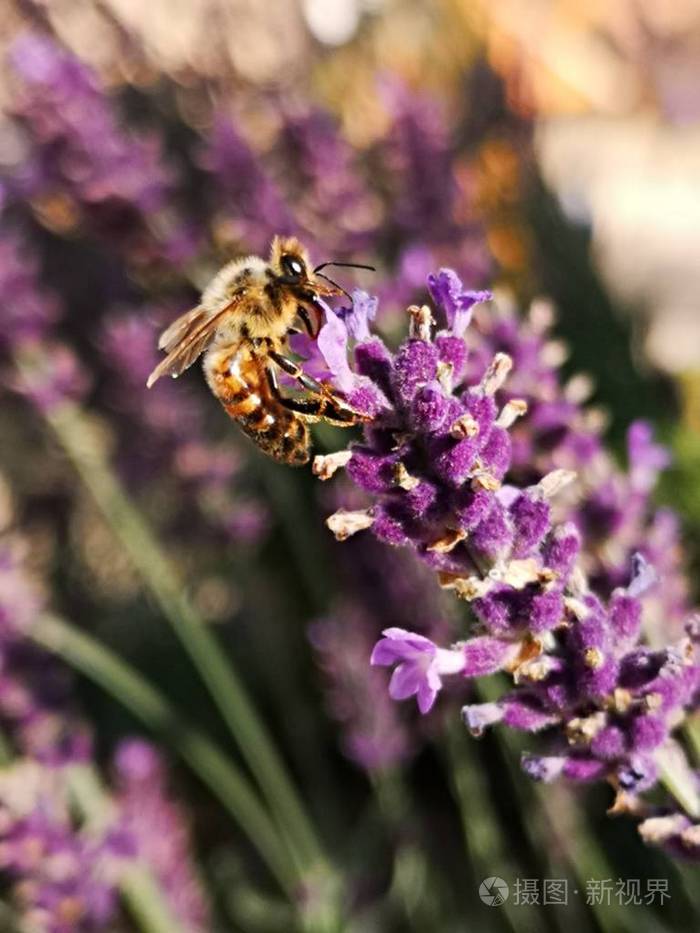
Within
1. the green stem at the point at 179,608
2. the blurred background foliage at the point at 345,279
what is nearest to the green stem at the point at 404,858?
the blurred background foliage at the point at 345,279

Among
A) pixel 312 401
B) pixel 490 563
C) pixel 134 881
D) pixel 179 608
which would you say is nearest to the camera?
pixel 490 563

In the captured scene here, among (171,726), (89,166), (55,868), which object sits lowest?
(55,868)

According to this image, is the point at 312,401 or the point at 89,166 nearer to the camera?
the point at 312,401

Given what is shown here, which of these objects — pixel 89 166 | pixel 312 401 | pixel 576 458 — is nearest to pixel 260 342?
pixel 312 401

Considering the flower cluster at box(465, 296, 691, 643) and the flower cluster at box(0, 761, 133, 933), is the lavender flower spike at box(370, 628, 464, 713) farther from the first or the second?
the flower cluster at box(0, 761, 133, 933)

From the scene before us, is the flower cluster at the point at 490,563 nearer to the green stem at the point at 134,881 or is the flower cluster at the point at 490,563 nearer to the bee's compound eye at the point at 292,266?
the bee's compound eye at the point at 292,266

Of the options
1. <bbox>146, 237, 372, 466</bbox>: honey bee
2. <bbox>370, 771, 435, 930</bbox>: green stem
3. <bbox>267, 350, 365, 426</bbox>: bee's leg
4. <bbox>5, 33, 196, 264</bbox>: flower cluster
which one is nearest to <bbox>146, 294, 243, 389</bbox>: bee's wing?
<bbox>146, 237, 372, 466</bbox>: honey bee

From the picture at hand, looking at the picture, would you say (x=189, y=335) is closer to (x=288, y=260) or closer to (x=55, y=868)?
(x=288, y=260)
